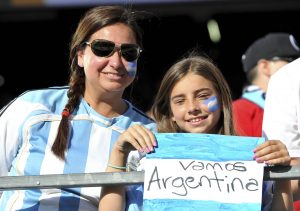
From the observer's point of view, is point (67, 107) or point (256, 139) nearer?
point (256, 139)

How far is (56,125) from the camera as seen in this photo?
3.42 metres

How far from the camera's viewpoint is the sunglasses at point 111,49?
3.41m

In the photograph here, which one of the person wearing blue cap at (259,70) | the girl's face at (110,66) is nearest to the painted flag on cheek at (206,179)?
the girl's face at (110,66)

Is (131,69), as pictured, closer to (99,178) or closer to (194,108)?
(194,108)

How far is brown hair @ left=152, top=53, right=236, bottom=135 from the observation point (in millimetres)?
3293

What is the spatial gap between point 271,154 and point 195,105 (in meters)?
0.45

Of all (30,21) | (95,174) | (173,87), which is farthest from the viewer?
(30,21)

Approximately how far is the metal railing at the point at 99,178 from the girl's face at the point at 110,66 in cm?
62

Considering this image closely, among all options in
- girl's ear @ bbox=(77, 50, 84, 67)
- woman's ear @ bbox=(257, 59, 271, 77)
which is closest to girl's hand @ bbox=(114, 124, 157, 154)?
girl's ear @ bbox=(77, 50, 84, 67)

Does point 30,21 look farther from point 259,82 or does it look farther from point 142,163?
point 142,163

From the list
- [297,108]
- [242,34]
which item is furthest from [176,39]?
[297,108]

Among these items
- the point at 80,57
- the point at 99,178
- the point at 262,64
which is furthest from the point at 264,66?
the point at 99,178

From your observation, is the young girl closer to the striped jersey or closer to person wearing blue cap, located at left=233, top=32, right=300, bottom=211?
the striped jersey

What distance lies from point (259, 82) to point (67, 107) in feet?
7.42
